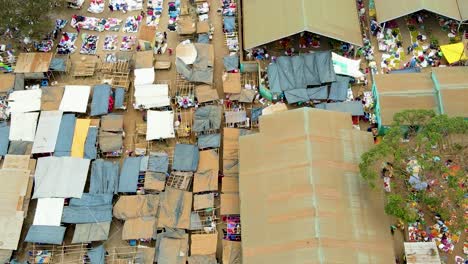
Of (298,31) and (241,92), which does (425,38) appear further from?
(241,92)

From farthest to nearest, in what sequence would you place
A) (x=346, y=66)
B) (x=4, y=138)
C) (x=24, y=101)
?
(x=346, y=66)
(x=24, y=101)
(x=4, y=138)

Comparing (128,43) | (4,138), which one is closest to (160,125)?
(128,43)

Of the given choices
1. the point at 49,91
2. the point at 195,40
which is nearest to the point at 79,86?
the point at 49,91

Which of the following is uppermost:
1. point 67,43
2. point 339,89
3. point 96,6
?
point 96,6

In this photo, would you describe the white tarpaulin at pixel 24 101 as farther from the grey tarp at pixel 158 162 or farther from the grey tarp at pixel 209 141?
the grey tarp at pixel 209 141

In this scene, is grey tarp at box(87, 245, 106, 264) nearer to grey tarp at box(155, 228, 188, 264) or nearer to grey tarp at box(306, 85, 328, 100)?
grey tarp at box(155, 228, 188, 264)

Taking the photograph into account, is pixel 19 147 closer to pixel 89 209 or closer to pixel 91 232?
pixel 89 209
